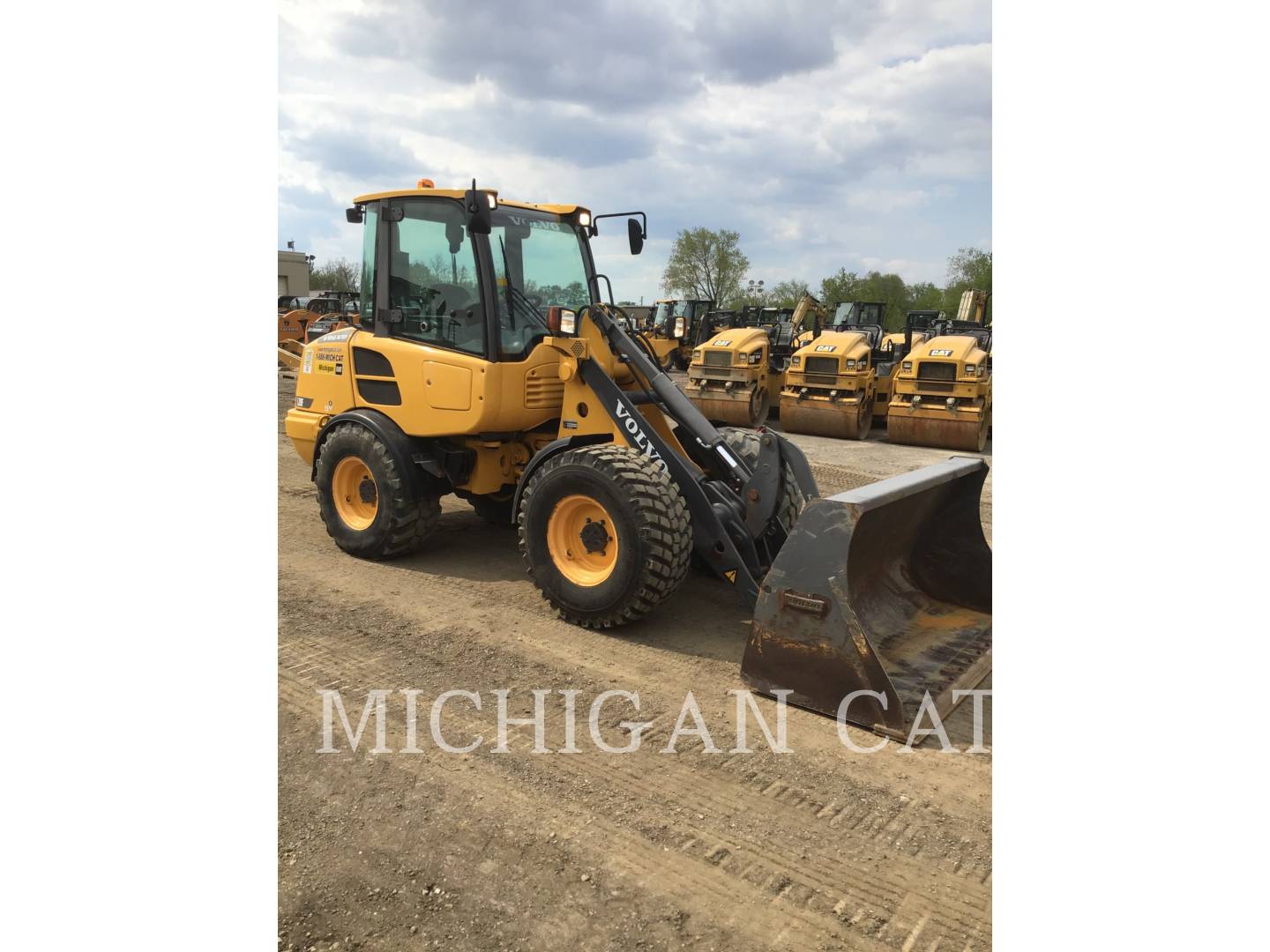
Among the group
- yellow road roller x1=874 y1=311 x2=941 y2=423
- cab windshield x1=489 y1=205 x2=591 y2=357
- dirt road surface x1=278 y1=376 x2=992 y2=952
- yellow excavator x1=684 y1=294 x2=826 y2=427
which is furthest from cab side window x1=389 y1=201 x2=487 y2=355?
yellow road roller x1=874 y1=311 x2=941 y2=423

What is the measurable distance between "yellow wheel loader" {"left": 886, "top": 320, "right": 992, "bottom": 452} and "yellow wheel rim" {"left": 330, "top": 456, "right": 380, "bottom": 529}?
8.64 meters

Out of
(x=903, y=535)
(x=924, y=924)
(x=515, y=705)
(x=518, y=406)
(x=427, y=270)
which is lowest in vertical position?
(x=924, y=924)

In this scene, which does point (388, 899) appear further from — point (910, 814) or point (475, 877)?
point (910, 814)

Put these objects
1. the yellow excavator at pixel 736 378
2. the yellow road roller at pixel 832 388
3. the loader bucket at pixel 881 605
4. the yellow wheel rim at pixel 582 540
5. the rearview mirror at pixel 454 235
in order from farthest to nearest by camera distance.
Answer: the yellow excavator at pixel 736 378, the yellow road roller at pixel 832 388, the rearview mirror at pixel 454 235, the yellow wheel rim at pixel 582 540, the loader bucket at pixel 881 605

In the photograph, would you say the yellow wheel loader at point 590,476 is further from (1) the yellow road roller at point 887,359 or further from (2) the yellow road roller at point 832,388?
(1) the yellow road roller at point 887,359

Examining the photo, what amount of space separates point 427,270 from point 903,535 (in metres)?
3.41

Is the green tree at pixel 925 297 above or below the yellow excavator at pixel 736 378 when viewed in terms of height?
above

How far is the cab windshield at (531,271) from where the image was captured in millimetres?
5469

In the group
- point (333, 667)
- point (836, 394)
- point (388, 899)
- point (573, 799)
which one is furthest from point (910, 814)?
point (836, 394)

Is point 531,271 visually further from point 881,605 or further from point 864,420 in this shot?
point 864,420

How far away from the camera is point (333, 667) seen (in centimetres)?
420

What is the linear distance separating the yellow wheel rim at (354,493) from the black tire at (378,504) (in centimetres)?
3

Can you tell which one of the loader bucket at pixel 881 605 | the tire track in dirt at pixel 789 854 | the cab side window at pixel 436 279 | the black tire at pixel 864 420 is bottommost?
the tire track in dirt at pixel 789 854

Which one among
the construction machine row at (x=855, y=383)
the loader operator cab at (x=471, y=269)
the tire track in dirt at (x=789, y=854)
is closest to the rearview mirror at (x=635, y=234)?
the loader operator cab at (x=471, y=269)
